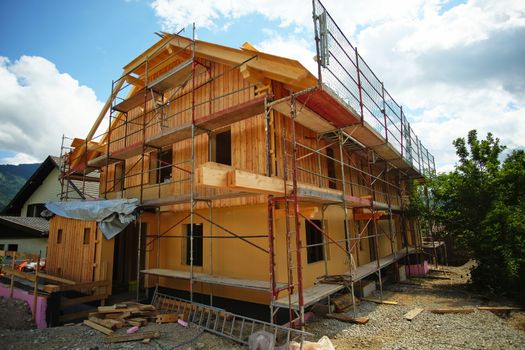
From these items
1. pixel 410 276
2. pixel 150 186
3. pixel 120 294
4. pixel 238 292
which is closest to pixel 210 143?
pixel 150 186

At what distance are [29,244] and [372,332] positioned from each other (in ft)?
65.8

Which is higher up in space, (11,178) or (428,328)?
(11,178)

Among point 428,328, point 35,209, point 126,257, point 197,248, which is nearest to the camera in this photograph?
point 428,328

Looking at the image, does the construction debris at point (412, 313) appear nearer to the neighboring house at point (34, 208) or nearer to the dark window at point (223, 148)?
the dark window at point (223, 148)

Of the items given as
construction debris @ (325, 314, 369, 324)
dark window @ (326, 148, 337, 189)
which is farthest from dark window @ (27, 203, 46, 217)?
construction debris @ (325, 314, 369, 324)

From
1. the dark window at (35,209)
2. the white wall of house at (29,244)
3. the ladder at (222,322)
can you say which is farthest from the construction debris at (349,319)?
the dark window at (35,209)

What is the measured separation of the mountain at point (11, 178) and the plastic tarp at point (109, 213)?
76.4 metres

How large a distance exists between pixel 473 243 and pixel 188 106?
37.2 ft

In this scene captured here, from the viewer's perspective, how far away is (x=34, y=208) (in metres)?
21.4

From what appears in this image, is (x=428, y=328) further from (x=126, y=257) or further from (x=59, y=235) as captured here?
(x=59, y=235)

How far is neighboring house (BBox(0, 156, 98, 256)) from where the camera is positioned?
1677cm

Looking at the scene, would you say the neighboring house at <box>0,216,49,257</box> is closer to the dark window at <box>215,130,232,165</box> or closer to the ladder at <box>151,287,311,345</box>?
the ladder at <box>151,287,311,345</box>

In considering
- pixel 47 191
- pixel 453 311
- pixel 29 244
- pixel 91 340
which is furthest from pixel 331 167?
pixel 47 191

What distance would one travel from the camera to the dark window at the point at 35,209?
21.1 metres
